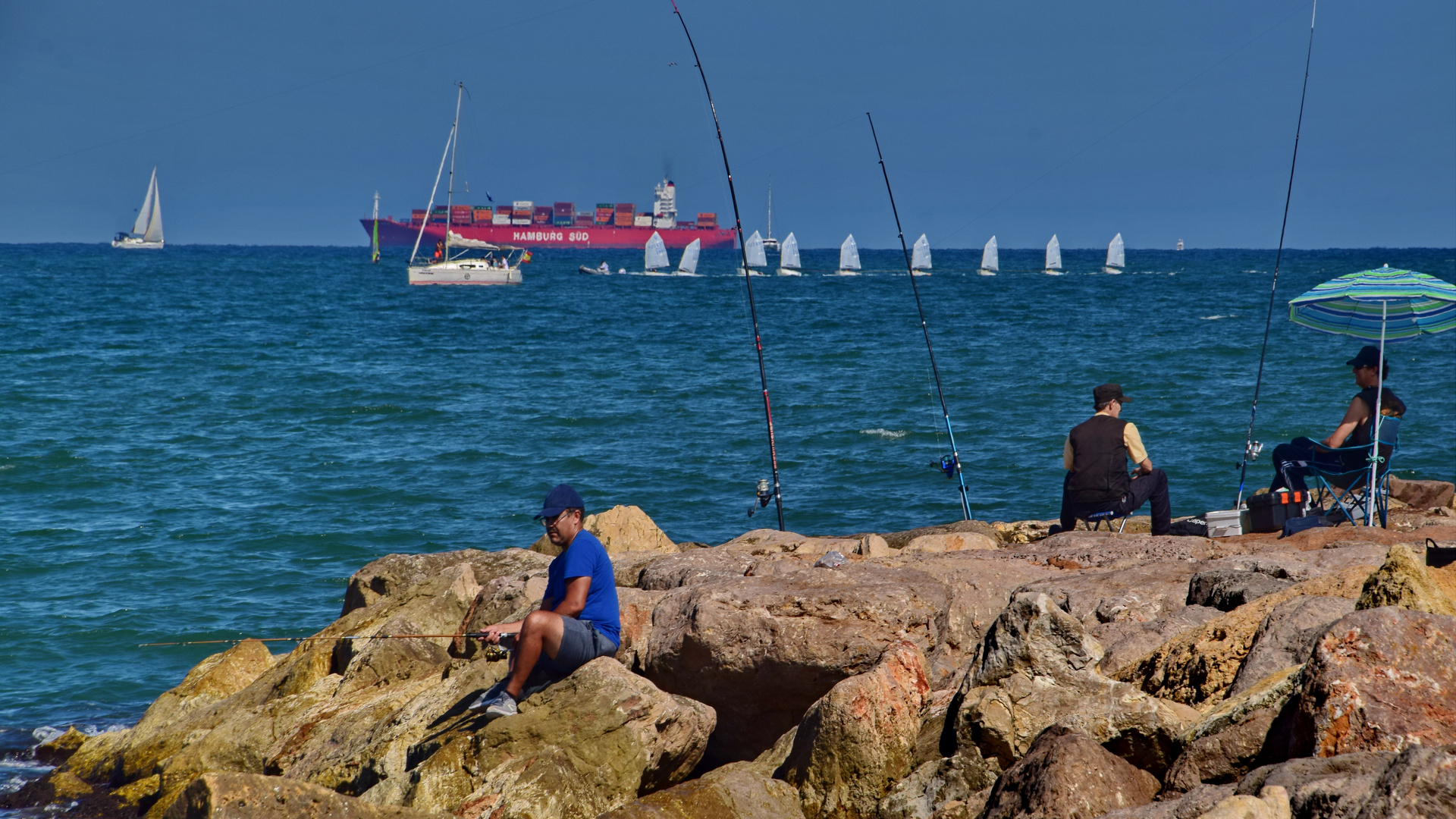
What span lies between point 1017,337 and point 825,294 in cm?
2178

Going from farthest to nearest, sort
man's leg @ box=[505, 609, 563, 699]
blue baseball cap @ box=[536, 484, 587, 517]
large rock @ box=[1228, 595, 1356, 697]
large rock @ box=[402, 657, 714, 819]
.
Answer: blue baseball cap @ box=[536, 484, 587, 517], man's leg @ box=[505, 609, 563, 699], large rock @ box=[402, 657, 714, 819], large rock @ box=[1228, 595, 1356, 697]

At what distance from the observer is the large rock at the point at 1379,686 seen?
8.10ft

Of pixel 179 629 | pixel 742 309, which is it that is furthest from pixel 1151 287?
pixel 179 629

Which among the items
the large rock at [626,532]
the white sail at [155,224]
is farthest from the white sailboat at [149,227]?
the large rock at [626,532]

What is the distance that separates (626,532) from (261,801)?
4.38 meters

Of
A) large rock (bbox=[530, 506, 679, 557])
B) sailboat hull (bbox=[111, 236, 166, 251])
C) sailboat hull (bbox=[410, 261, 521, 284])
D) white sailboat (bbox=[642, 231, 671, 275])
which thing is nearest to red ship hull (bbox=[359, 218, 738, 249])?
sailboat hull (bbox=[111, 236, 166, 251])

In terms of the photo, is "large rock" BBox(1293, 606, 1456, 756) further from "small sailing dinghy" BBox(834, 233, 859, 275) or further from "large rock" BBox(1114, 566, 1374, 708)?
"small sailing dinghy" BBox(834, 233, 859, 275)

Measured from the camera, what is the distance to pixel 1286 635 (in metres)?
3.17

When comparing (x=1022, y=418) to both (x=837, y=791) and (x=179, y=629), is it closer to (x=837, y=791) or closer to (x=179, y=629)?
(x=179, y=629)

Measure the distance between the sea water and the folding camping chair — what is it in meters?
3.21

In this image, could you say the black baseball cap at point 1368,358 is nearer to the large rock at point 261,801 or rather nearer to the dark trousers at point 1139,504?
the dark trousers at point 1139,504

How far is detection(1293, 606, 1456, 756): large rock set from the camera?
8.10 feet

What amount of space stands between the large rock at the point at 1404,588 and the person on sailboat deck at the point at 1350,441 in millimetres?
3664

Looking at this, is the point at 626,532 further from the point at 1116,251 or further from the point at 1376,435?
the point at 1116,251
